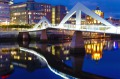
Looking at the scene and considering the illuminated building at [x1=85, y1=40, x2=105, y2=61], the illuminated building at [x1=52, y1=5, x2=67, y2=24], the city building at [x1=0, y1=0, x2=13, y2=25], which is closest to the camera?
the illuminated building at [x1=85, y1=40, x2=105, y2=61]

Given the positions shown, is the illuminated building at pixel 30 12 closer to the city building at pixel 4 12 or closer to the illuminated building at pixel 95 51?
the city building at pixel 4 12

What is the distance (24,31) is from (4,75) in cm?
6805

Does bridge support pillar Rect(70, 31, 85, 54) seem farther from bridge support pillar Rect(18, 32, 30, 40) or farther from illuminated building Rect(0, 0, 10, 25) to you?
illuminated building Rect(0, 0, 10, 25)

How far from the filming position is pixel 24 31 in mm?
102812

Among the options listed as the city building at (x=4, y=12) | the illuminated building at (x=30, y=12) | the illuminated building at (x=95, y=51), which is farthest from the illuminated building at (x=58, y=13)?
the illuminated building at (x=95, y=51)

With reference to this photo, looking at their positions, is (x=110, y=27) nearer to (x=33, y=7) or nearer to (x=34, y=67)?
(x=34, y=67)

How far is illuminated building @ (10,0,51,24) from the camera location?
17038 centimetres

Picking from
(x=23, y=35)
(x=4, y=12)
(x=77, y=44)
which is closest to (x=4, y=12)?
(x=4, y=12)

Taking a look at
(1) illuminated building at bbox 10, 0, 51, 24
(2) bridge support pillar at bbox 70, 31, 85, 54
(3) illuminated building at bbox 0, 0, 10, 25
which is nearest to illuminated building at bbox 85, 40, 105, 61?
(2) bridge support pillar at bbox 70, 31, 85, 54

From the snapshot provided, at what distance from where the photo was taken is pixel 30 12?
6673 inches

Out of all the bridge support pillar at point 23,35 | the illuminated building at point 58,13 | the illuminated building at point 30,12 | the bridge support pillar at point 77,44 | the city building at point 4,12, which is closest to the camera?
the bridge support pillar at point 77,44

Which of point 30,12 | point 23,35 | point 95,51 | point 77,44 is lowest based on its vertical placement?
point 95,51

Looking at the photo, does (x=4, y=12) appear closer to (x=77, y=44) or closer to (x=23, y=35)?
(x=23, y=35)

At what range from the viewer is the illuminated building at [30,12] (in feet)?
559
